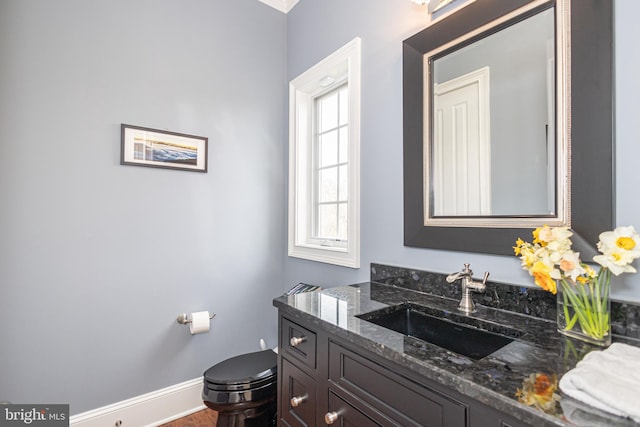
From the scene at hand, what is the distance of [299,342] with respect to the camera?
1.13 meters

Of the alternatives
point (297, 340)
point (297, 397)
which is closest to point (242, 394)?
point (297, 397)

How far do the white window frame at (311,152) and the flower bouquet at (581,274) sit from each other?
93cm

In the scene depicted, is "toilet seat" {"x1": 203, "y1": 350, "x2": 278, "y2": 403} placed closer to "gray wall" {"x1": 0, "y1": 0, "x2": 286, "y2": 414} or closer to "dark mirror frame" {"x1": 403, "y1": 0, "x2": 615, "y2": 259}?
"gray wall" {"x1": 0, "y1": 0, "x2": 286, "y2": 414}

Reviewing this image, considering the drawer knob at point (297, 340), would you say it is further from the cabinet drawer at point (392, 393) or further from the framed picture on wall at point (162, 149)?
the framed picture on wall at point (162, 149)

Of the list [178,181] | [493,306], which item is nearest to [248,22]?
[178,181]

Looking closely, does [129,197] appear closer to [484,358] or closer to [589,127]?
[484,358]

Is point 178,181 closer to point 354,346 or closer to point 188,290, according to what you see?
point 188,290

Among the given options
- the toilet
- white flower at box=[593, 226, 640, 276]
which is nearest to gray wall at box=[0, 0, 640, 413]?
white flower at box=[593, 226, 640, 276]

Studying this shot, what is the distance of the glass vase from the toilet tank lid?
50.1 inches

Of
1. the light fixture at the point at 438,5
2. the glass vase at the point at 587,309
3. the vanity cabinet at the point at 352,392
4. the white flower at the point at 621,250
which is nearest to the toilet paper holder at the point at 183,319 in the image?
the vanity cabinet at the point at 352,392

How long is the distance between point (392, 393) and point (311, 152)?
1778mm

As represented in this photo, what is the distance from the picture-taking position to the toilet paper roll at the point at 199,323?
1874 millimetres

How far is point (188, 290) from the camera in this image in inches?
77.1

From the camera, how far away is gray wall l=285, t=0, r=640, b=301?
87 cm
